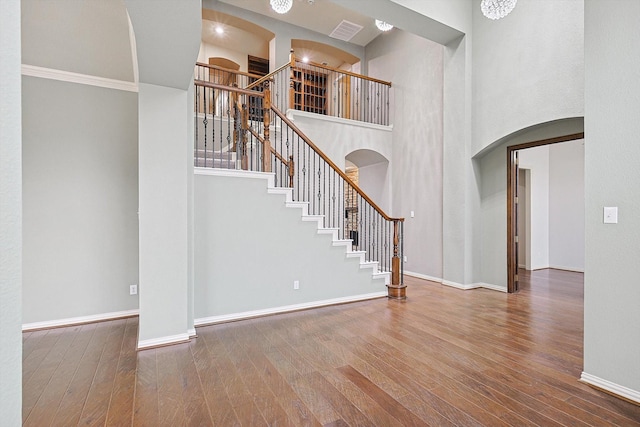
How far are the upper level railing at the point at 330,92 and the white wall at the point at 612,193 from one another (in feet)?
14.7

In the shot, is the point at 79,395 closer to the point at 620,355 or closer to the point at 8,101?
the point at 8,101

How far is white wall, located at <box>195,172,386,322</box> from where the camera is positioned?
3.72 metres

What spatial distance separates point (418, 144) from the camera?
6535 mm

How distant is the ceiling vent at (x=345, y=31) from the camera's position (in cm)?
752

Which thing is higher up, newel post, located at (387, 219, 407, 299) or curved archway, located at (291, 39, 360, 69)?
curved archway, located at (291, 39, 360, 69)

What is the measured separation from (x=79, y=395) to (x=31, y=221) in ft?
7.57

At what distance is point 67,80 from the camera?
12.4 ft

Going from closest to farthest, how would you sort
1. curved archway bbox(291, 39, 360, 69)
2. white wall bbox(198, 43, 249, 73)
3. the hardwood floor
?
the hardwood floor < white wall bbox(198, 43, 249, 73) < curved archway bbox(291, 39, 360, 69)

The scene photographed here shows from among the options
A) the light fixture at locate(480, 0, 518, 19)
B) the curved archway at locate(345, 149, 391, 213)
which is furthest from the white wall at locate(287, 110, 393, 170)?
the light fixture at locate(480, 0, 518, 19)

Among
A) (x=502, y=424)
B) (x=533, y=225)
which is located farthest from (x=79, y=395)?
(x=533, y=225)

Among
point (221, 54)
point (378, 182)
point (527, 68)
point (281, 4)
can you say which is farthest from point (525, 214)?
point (221, 54)

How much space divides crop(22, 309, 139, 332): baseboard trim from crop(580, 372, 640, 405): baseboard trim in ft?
15.1

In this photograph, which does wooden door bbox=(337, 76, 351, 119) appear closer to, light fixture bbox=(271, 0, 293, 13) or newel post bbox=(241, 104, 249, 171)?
light fixture bbox=(271, 0, 293, 13)

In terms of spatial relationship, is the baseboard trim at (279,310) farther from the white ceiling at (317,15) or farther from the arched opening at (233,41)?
the arched opening at (233,41)
